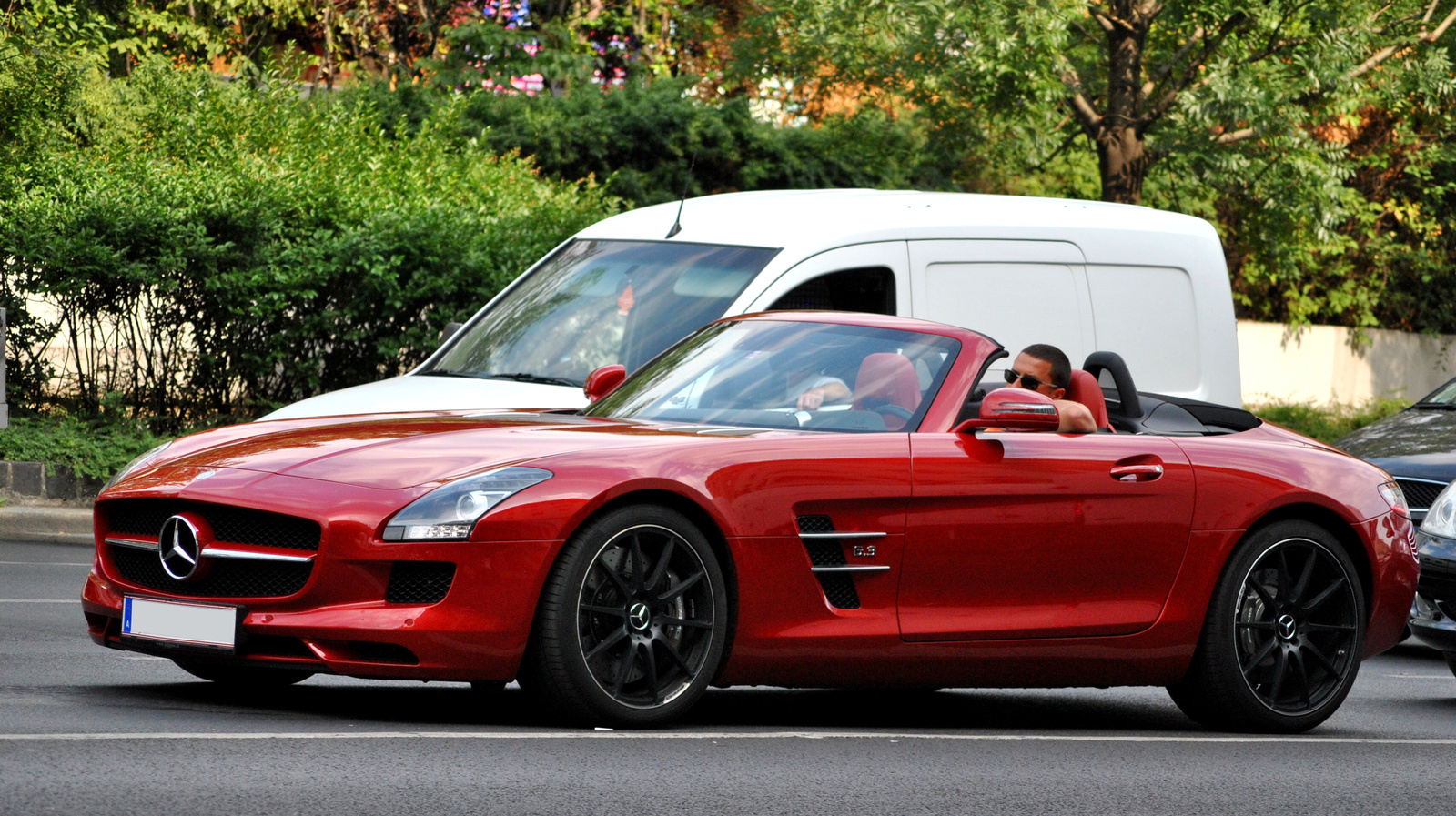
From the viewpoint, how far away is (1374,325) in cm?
3519

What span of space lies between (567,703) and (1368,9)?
16372 mm

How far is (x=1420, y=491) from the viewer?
37.2ft

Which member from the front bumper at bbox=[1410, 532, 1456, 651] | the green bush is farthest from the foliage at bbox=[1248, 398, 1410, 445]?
the front bumper at bbox=[1410, 532, 1456, 651]

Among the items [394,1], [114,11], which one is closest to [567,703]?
[114,11]

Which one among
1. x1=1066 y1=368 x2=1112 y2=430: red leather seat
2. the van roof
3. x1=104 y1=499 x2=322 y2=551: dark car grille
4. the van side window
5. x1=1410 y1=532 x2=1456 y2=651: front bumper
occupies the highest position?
the van roof

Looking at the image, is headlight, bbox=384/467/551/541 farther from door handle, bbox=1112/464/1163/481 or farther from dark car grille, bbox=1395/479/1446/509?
dark car grille, bbox=1395/479/1446/509

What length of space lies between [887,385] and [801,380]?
0.30 meters

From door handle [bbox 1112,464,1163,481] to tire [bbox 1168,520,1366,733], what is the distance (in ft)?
1.69

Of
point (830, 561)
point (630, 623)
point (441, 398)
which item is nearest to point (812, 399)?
point (830, 561)

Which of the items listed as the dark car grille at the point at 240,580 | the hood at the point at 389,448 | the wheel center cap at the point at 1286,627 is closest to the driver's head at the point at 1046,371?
the wheel center cap at the point at 1286,627

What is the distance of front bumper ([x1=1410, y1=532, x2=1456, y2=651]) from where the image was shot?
953cm

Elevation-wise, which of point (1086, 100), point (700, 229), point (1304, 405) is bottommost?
point (1304, 405)

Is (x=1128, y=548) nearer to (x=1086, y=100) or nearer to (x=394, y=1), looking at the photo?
(x=1086, y=100)

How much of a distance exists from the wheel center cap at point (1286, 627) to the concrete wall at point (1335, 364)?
25062mm
